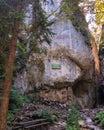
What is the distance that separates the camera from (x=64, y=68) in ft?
46.1

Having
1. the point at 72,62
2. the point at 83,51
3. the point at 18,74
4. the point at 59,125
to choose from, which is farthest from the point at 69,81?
the point at 59,125

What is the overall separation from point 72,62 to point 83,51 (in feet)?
3.39

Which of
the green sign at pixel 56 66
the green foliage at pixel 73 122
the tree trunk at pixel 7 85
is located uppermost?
the green sign at pixel 56 66

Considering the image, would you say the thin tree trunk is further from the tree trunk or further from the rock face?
the tree trunk

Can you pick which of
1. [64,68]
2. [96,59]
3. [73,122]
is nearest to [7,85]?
[73,122]

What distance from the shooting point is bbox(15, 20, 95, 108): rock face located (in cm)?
1334

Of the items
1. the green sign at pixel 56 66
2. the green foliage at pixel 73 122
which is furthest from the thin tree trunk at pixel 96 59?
the green foliage at pixel 73 122

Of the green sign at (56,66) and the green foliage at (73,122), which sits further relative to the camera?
the green sign at (56,66)

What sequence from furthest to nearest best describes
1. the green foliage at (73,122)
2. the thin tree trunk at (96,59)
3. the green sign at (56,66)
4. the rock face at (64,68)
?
the thin tree trunk at (96,59) → the green sign at (56,66) → the rock face at (64,68) → the green foliage at (73,122)

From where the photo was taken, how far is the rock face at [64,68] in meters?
13.3

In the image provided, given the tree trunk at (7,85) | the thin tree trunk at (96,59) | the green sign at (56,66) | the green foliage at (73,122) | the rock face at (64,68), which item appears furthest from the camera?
the thin tree trunk at (96,59)

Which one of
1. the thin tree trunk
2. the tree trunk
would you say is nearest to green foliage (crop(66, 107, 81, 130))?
the tree trunk

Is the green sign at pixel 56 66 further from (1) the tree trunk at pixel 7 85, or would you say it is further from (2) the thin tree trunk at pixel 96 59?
(1) the tree trunk at pixel 7 85

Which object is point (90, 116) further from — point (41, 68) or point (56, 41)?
point (56, 41)
